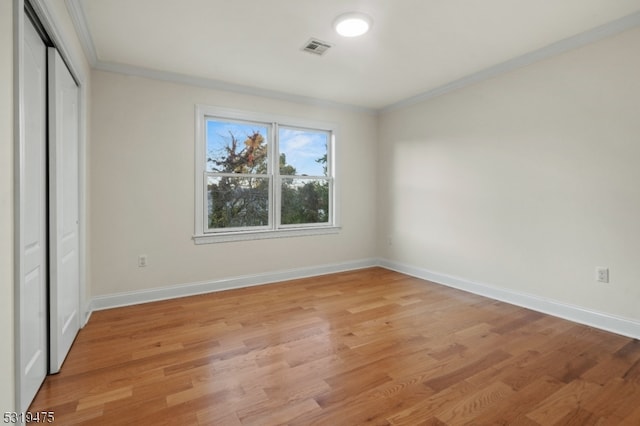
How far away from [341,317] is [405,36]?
8.64ft

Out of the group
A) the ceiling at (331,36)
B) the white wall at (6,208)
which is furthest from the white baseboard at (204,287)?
the ceiling at (331,36)

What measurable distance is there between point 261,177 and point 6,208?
9.80 feet

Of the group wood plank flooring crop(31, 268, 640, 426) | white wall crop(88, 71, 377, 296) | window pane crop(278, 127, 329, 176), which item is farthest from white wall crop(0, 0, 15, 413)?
window pane crop(278, 127, 329, 176)

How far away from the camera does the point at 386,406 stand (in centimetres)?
174

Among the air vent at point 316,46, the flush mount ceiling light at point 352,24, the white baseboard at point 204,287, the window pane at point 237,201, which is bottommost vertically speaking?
the white baseboard at point 204,287

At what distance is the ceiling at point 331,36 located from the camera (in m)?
2.38

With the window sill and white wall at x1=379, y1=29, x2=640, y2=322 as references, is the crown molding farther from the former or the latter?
the window sill

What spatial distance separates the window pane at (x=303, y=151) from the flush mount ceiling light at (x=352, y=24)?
A: 6.21 ft

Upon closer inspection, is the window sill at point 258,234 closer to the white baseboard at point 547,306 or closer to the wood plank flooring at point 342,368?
the wood plank flooring at point 342,368

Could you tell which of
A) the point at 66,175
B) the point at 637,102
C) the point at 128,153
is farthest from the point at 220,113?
the point at 637,102

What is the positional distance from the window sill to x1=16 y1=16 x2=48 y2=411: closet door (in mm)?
1820

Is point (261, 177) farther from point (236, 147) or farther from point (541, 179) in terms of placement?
point (541, 179)

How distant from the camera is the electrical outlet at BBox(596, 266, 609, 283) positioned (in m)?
2.73

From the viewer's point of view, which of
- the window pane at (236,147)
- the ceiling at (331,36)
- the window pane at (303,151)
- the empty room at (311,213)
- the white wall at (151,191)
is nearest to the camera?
the empty room at (311,213)
